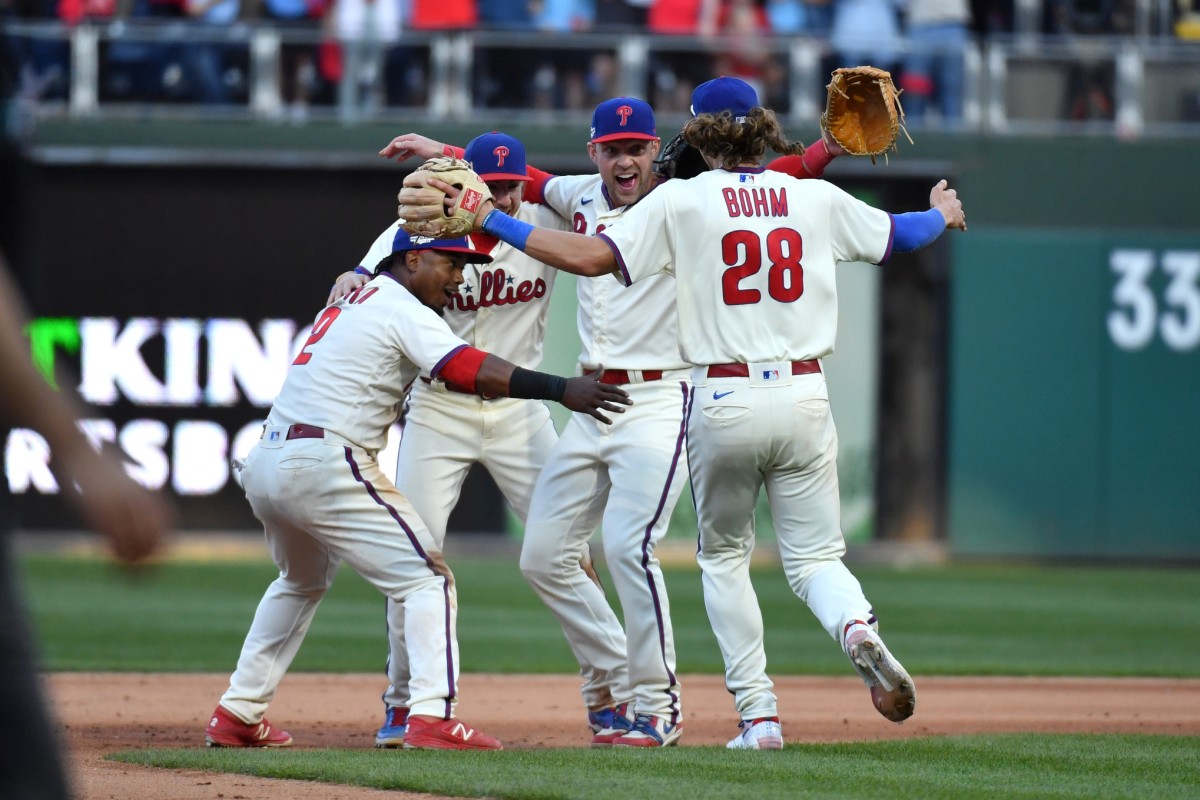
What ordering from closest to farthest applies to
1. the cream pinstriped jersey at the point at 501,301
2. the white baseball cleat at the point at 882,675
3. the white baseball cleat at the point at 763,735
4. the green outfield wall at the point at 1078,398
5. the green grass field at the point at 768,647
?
1. the green grass field at the point at 768,647
2. the white baseball cleat at the point at 882,675
3. the white baseball cleat at the point at 763,735
4. the cream pinstriped jersey at the point at 501,301
5. the green outfield wall at the point at 1078,398

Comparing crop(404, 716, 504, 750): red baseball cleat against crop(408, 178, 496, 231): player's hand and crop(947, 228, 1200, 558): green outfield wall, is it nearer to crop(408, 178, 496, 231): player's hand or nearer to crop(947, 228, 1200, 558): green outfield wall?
crop(408, 178, 496, 231): player's hand

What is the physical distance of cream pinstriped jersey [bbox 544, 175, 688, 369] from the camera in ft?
18.6

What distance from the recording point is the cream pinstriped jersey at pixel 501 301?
19.4 ft

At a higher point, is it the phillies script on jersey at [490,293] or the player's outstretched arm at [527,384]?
the phillies script on jersey at [490,293]

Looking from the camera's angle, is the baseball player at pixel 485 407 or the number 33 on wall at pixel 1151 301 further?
the number 33 on wall at pixel 1151 301

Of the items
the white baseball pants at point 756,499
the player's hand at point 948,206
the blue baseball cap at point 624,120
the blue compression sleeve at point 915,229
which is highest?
the blue baseball cap at point 624,120

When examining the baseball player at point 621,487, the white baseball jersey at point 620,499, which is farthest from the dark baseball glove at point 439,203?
the baseball player at point 621,487

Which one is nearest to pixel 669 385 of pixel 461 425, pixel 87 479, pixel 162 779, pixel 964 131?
pixel 461 425

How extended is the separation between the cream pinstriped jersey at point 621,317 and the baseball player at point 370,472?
345 millimetres

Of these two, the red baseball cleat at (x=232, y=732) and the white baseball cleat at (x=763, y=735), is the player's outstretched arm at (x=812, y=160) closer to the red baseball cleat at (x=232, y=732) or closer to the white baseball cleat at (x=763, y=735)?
the white baseball cleat at (x=763, y=735)

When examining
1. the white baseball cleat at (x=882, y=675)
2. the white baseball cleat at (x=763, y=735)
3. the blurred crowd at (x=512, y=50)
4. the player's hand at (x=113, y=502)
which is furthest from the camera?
the blurred crowd at (x=512, y=50)

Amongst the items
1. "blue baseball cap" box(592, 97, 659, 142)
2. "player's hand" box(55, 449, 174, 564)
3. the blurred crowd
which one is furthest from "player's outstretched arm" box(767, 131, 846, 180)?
the blurred crowd

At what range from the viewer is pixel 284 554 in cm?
539

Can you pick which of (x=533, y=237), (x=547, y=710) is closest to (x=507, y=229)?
(x=533, y=237)
